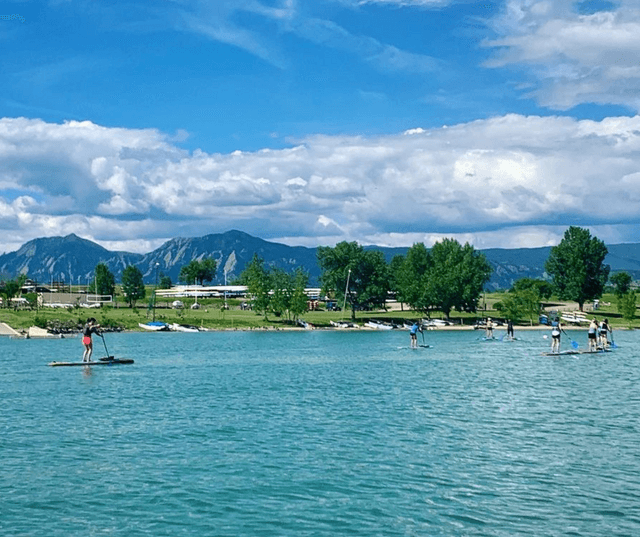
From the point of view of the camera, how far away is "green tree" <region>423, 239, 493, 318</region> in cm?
18012

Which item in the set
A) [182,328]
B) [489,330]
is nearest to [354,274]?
[182,328]

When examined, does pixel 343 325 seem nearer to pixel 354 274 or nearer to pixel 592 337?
pixel 354 274

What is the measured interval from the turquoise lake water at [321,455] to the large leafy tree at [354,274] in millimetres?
124622

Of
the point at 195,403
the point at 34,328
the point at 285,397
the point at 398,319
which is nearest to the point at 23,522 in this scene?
the point at 195,403

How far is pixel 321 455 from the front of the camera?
30781 millimetres

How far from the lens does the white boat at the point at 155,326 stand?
15988cm

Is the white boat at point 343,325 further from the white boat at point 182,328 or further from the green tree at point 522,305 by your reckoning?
the green tree at point 522,305

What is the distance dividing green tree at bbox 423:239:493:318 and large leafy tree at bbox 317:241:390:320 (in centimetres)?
1204

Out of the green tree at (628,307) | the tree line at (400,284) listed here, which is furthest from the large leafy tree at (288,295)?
the green tree at (628,307)

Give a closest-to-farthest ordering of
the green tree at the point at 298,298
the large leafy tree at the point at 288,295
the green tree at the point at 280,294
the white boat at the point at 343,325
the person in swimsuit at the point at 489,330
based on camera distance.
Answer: the person in swimsuit at the point at 489,330 → the white boat at the point at 343,325 → the green tree at the point at 298,298 → the large leafy tree at the point at 288,295 → the green tree at the point at 280,294

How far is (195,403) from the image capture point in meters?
47.3

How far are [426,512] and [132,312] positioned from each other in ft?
595

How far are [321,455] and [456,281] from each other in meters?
154

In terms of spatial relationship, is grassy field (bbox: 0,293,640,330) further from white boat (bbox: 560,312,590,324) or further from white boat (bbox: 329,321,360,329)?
white boat (bbox: 560,312,590,324)
